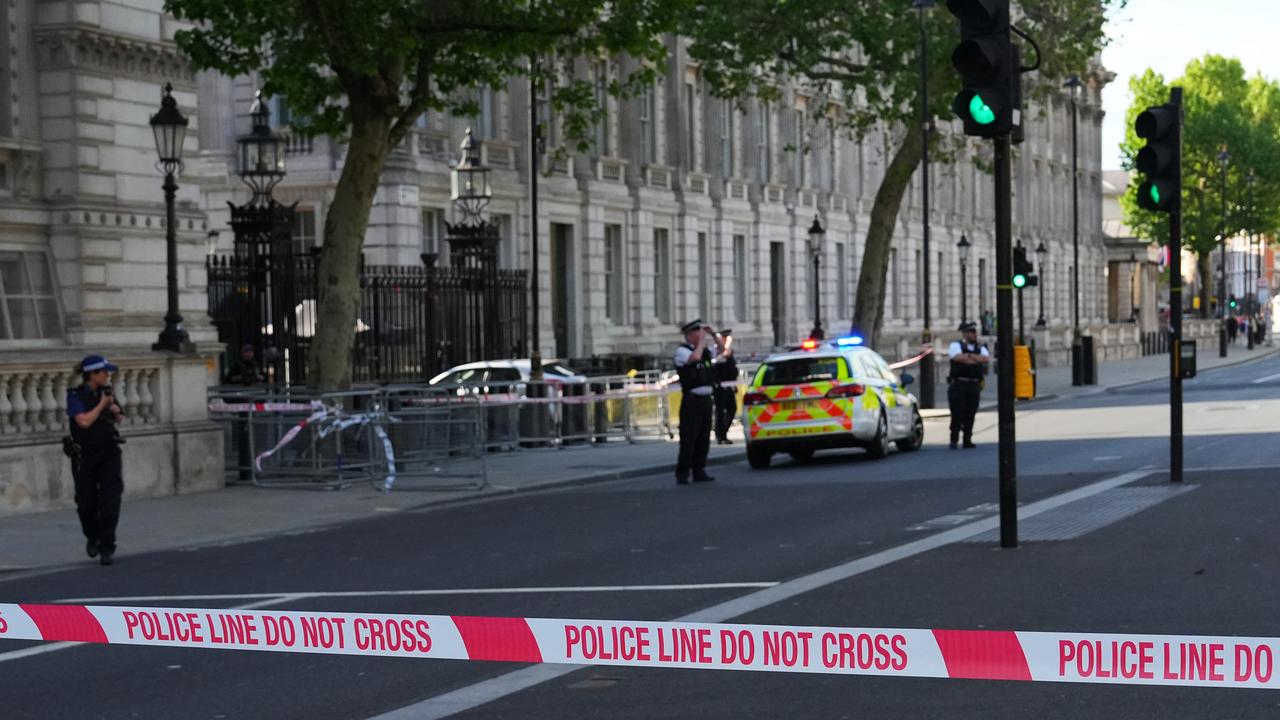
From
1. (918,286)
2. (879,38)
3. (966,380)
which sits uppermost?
(879,38)

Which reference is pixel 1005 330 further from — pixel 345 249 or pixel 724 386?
pixel 724 386

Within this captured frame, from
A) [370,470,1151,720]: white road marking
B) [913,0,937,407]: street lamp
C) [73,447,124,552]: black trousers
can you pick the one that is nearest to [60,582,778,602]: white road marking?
[370,470,1151,720]: white road marking

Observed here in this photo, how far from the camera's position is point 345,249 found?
84.9 feet

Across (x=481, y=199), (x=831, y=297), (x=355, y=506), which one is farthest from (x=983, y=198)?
(x=355, y=506)

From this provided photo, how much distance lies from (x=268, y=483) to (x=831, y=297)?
42.6 metres

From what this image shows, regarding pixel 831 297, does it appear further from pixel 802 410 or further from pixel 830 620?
pixel 830 620

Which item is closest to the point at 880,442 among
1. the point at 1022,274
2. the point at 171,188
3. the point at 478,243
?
the point at 171,188

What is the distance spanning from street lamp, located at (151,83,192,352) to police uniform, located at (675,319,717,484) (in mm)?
5605

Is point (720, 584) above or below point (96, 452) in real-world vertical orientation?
below

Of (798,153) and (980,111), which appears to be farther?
(798,153)

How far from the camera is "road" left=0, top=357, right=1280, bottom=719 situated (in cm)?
896

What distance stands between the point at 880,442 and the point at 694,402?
442 cm

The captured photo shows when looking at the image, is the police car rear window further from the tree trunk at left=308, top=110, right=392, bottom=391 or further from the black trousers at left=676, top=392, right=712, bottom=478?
the tree trunk at left=308, top=110, right=392, bottom=391

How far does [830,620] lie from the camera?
36.0ft
